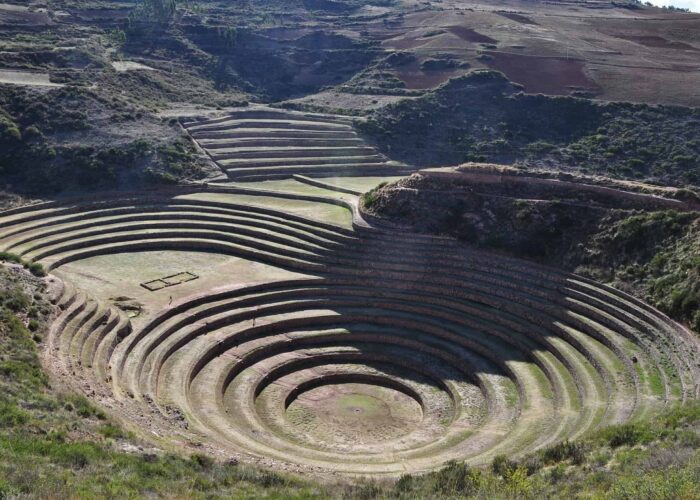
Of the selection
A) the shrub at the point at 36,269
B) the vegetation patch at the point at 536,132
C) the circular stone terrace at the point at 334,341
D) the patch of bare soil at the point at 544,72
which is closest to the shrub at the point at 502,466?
the circular stone terrace at the point at 334,341

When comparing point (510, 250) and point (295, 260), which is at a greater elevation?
point (510, 250)

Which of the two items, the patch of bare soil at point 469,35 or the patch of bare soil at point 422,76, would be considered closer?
the patch of bare soil at point 422,76

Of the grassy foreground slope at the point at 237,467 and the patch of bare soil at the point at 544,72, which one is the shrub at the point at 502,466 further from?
the patch of bare soil at the point at 544,72

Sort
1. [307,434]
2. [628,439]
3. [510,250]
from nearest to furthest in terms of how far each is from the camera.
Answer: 1. [628,439]
2. [307,434]
3. [510,250]

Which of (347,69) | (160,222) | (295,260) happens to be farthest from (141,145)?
(347,69)

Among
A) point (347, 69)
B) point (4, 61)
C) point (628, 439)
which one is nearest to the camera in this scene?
point (628, 439)

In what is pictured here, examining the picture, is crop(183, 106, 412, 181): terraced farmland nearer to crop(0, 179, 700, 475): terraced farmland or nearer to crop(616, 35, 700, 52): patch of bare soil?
crop(0, 179, 700, 475): terraced farmland

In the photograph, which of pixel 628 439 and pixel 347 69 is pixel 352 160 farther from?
pixel 628 439
